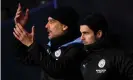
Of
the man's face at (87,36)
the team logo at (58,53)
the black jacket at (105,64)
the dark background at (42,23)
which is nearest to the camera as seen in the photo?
the black jacket at (105,64)

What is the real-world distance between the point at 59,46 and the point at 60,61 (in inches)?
11.5

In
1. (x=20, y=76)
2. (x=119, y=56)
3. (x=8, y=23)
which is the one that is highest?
→ (x=8, y=23)

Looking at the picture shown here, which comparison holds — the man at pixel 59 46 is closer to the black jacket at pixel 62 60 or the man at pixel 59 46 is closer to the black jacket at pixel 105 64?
the black jacket at pixel 62 60

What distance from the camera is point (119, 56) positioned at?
8.62ft

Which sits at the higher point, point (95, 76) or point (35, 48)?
point (35, 48)

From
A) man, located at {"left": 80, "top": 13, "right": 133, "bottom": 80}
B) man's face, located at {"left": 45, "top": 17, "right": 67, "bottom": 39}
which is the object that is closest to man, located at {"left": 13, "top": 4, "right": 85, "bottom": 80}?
man's face, located at {"left": 45, "top": 17, "right": 67, "bottom": 39}

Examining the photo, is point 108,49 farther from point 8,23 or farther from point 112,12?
point 8,23

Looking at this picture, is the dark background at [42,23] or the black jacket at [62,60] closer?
the black jacket at [62,60]

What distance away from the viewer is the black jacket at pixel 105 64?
2.59 m

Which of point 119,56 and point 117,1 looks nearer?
point 119,56

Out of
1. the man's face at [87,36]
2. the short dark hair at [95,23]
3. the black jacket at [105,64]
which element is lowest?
the black jacket at [105,64]

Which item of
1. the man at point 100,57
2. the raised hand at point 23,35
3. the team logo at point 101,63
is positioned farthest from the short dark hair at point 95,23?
the raised hand at point 23,35

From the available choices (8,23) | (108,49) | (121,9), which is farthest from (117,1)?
(8,23)

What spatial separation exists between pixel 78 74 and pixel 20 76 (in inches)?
44.4
